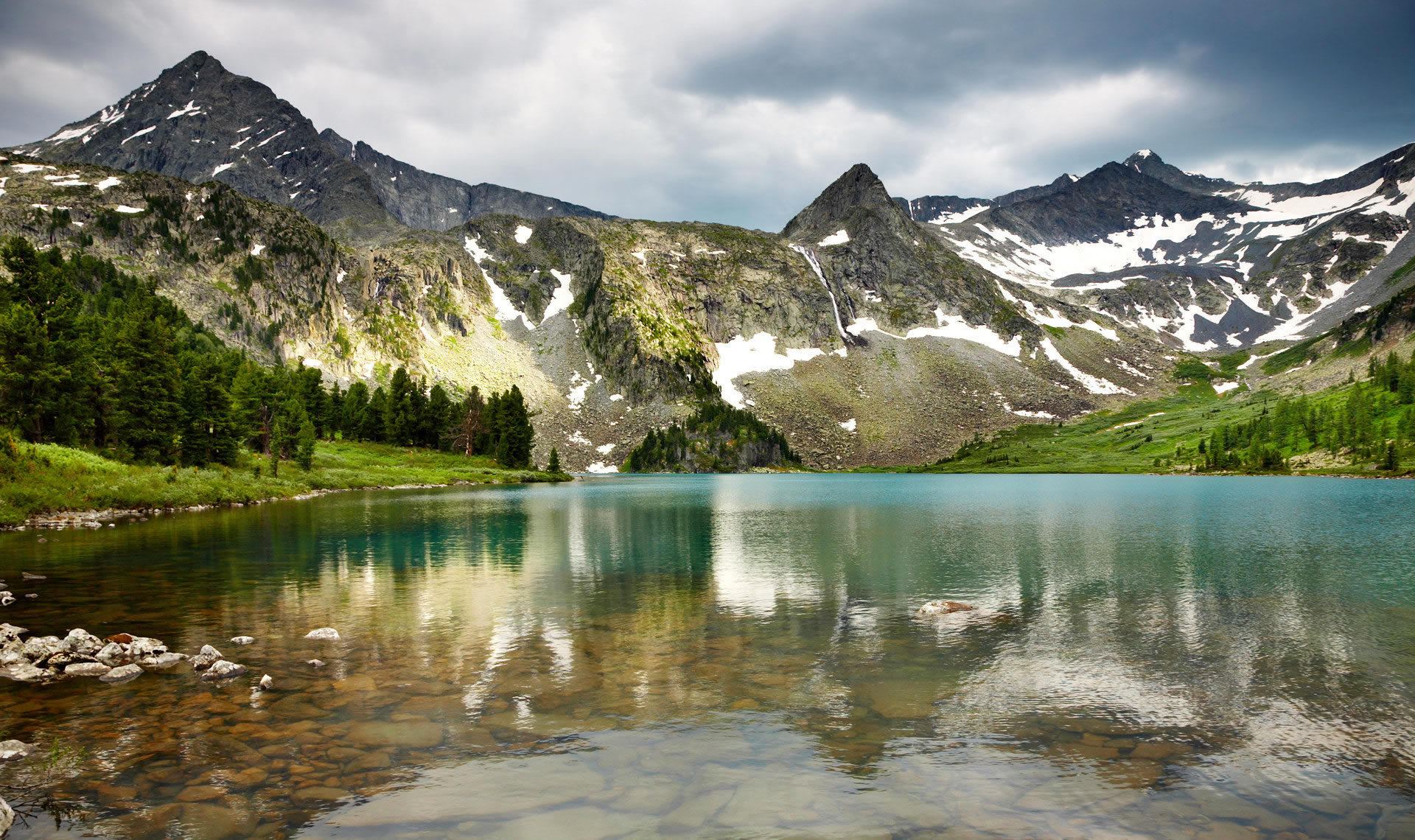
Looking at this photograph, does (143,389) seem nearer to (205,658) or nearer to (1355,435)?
(205,658)

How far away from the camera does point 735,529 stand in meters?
61.2

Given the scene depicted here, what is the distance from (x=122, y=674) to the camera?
19.1m

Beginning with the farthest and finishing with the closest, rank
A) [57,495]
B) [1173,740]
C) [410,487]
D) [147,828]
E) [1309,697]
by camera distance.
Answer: [410,487] → [57,495] → [1309,697] → [1173,740] → [147,828]

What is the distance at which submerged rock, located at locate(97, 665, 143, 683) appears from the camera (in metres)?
18.9

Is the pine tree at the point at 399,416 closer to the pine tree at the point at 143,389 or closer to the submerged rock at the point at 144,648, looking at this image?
the pine tree at the point at 143,389

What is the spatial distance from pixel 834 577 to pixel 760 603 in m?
7.38

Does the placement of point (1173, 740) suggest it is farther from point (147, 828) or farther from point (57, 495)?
point (57, 495)

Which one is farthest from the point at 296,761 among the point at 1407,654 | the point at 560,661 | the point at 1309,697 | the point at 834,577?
the point at 1407,654

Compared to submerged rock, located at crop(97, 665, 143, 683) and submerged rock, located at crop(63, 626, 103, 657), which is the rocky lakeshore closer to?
submerged rock, located at crop(63, 626, 103, 657)

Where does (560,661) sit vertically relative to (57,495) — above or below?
below

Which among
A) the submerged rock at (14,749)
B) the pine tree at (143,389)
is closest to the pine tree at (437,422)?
the pine tree at (143,389)

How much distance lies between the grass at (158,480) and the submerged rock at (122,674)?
41679 millimetres

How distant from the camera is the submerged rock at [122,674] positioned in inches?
744

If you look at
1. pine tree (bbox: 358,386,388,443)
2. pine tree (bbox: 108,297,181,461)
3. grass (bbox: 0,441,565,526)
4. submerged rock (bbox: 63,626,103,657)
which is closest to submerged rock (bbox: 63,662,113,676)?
submerged rock (bbox: 63,626,103,657)
